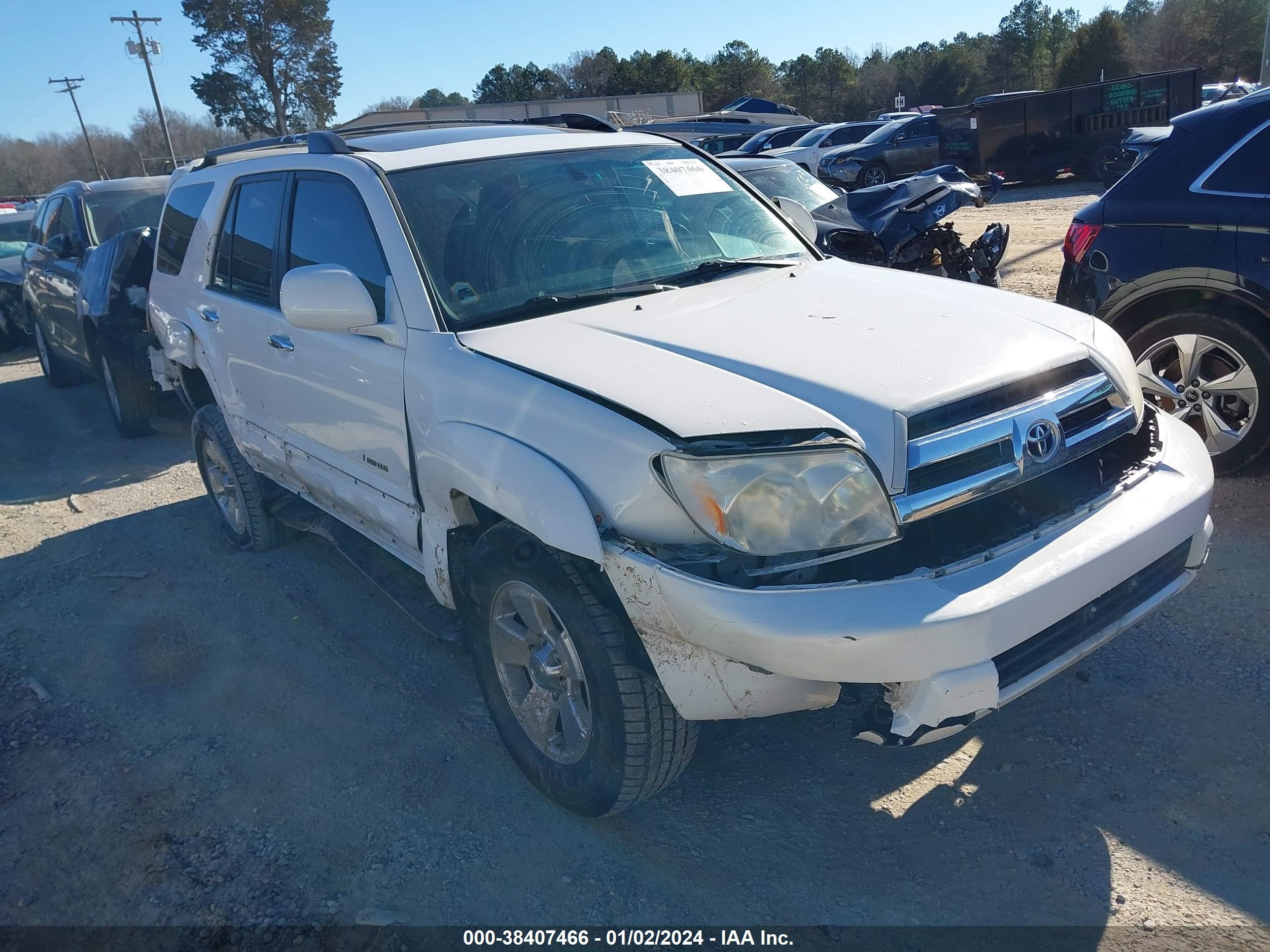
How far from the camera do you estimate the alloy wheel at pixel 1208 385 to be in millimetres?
4473

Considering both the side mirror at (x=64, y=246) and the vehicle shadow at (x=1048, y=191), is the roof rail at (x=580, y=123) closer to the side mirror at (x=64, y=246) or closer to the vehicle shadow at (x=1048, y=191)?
the side mirror at (x=64, y=246)

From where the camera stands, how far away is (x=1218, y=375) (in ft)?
15.2

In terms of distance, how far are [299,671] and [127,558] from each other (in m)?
2.06

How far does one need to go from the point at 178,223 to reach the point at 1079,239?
4902mm

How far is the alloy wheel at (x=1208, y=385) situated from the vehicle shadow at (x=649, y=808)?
146cm

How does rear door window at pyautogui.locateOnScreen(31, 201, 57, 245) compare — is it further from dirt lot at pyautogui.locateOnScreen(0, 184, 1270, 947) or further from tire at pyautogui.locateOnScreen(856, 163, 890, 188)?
tire at pyautogui.locateOnScreen(856, 163, 890, 188)

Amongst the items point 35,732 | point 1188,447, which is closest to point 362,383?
point 35,732

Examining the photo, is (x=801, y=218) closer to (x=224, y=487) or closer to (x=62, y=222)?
(x=224, y=487)

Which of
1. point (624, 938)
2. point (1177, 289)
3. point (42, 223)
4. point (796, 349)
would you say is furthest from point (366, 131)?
point (42, 223)

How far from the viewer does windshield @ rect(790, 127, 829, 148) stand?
74.5 feet

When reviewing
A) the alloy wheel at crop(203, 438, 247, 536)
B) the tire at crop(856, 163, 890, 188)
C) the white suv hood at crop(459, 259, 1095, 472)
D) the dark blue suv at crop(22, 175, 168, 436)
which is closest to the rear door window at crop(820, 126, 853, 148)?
the tire at crop(856, 163, 890, 188)

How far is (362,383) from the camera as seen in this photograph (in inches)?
132

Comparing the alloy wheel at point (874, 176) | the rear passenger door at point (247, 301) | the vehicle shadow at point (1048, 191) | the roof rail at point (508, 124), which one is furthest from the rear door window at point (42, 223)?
the alloy wheel at point (874, 176)

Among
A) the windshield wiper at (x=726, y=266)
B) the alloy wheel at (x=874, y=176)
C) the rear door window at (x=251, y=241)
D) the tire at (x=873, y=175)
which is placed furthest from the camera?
the alloy wheel at (x=874, y=176)
